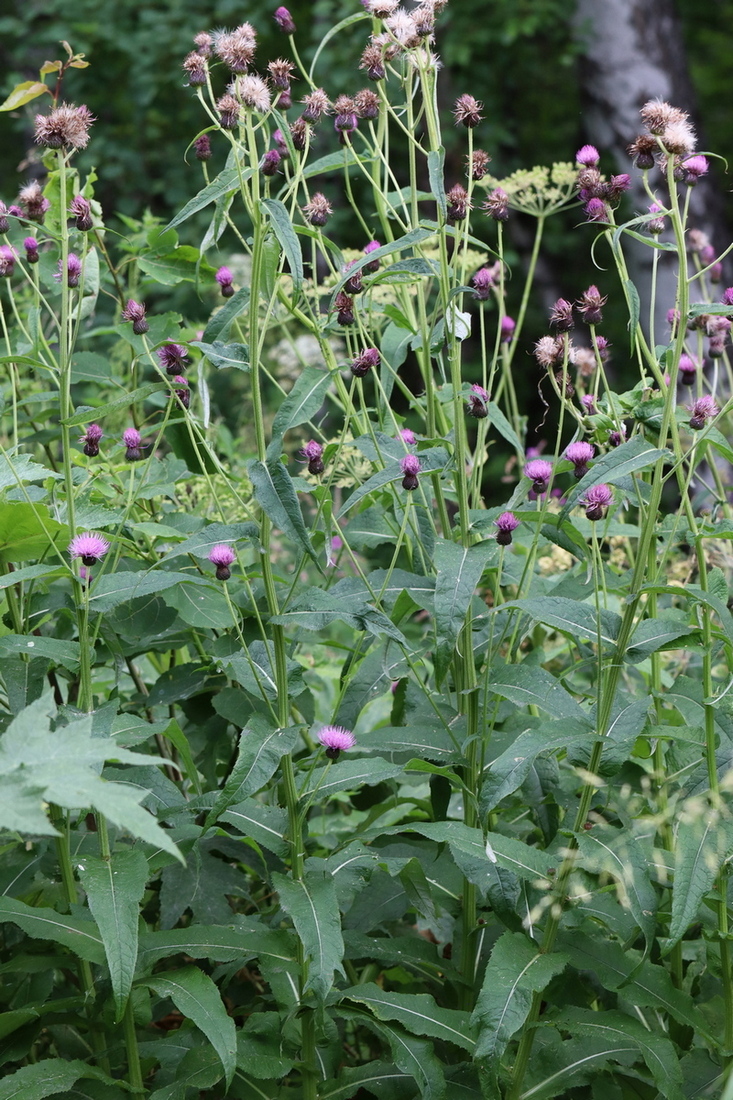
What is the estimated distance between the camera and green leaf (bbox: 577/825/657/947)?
1412 mm

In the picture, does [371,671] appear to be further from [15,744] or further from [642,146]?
[642,146]

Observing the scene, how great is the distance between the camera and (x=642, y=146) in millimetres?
1521

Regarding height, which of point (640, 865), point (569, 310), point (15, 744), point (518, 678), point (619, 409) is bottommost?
point (640, 865)

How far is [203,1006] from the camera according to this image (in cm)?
144

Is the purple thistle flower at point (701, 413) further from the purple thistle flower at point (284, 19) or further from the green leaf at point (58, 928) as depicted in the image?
the green leaf at point (58, 928)

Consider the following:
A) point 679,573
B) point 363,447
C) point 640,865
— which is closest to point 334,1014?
point 640,865

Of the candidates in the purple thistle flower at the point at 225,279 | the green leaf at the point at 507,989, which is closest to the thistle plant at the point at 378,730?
the green leaf at the point at 507,989

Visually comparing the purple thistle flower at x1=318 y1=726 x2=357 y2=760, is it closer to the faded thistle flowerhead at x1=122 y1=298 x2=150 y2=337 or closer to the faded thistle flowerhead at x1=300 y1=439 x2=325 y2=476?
the faded thistle flowerhead at x1=300 y1=439 x2=325 y2=476

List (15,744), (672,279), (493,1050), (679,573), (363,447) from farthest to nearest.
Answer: (672,279) < (679,573) < (363,447) < (493,1050) < (15,744)

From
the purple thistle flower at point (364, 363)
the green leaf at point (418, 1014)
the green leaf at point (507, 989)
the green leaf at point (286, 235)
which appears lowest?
the green leaf at point (418, 1014)

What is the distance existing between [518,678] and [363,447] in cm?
47

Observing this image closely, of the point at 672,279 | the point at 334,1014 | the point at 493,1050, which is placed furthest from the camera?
the point at 672,279

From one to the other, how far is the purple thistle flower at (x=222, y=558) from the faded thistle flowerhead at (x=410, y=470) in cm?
29

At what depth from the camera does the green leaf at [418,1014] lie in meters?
1.50
